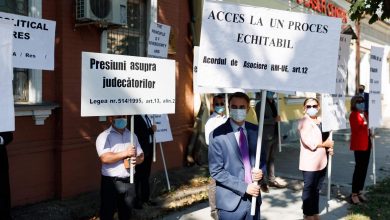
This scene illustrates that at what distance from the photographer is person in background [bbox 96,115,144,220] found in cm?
471

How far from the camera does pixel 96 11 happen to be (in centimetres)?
671

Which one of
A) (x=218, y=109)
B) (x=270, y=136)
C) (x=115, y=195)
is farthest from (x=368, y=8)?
(x=115, y=195)

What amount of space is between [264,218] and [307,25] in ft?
10.6

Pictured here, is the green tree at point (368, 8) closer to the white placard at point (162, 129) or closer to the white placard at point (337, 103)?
the white placard at point (337, 103)

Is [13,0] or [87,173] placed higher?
[13,0]

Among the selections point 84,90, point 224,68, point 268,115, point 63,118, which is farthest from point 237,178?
point 268,115

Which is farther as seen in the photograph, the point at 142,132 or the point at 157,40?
the point at 157,40

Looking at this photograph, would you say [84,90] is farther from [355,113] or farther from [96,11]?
[355,113]

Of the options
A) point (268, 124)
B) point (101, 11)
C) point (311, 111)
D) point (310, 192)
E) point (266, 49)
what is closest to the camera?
point (266, 49)

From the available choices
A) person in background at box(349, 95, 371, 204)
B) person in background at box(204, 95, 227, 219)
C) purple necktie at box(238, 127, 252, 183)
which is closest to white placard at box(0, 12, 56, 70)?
person in background at box(204, 95, 227, 219)

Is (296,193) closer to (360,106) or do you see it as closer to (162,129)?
(360,106)

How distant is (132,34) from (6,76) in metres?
4.64

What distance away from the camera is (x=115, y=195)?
4.82m

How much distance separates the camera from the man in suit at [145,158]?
619 centimetres
